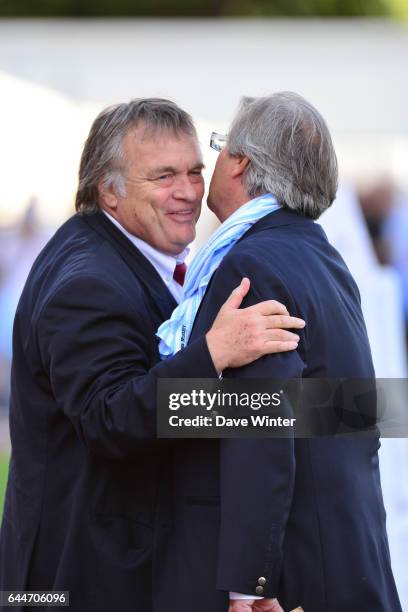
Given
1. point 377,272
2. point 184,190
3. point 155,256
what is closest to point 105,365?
point 155,256

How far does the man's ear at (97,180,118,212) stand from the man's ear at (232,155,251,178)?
382 millimetres

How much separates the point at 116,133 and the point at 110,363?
0.64 m

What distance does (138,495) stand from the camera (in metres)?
2.37

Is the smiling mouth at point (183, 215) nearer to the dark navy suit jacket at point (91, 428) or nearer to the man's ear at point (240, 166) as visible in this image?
the dark navy suit jacket at point (91, 428)

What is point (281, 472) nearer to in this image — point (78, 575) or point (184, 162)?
point (78, 575)

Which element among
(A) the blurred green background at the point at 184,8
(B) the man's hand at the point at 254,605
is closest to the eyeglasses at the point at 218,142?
(B) the man's hand at the point at 254,605

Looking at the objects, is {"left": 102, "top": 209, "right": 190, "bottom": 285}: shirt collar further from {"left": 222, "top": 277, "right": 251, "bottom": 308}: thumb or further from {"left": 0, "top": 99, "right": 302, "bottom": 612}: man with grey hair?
{"left": 222, "top": 277, "right": 251, "bottom": 308}: thumb

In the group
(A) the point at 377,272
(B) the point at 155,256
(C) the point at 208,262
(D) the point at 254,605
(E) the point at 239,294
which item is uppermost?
(A) the point at 377,272

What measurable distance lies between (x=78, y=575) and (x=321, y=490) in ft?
2.00

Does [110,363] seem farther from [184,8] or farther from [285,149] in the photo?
[184,8]

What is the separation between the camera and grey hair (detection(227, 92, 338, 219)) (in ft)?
7.48

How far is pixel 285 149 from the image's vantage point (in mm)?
2275

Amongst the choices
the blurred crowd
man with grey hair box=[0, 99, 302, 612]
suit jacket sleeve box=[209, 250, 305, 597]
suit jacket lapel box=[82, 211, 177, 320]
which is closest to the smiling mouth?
man with grey hair box=[0, 99, 302, 612]

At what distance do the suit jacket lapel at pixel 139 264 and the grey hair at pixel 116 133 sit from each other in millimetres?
79
